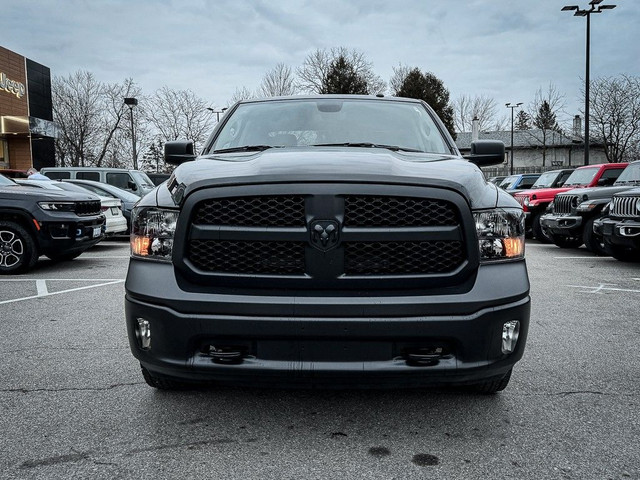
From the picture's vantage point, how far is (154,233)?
261 centimetres

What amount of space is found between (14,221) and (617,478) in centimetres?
821

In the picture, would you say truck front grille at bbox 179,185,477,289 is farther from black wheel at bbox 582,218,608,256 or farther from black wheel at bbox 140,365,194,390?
black wheel at bbox 582,218,608,256

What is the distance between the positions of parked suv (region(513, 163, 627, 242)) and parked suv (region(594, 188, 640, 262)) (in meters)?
3.47

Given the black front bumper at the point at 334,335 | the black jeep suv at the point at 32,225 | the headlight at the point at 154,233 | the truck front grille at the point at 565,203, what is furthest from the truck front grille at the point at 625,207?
the black jeep suv at the point at 32,225

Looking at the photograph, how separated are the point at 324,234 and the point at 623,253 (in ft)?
27.7

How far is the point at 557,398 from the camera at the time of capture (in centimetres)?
311

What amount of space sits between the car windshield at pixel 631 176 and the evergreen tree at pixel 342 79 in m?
47.4

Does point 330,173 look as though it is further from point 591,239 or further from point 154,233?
point 591,239

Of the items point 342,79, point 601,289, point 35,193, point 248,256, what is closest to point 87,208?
point 35,193

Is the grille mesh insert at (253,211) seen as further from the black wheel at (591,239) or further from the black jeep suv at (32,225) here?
the black wheel at (591,239)

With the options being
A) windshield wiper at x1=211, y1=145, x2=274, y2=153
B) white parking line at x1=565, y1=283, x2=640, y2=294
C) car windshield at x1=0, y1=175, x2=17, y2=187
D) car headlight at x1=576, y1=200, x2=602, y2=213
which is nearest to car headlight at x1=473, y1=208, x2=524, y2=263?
windshield wiper at x1=211, y1=145, x2=274, y2=153

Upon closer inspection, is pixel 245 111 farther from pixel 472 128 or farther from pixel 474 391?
pixel 472 128

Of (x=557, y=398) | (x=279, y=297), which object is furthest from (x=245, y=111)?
(x=557, y=398)

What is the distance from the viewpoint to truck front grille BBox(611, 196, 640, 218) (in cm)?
823
